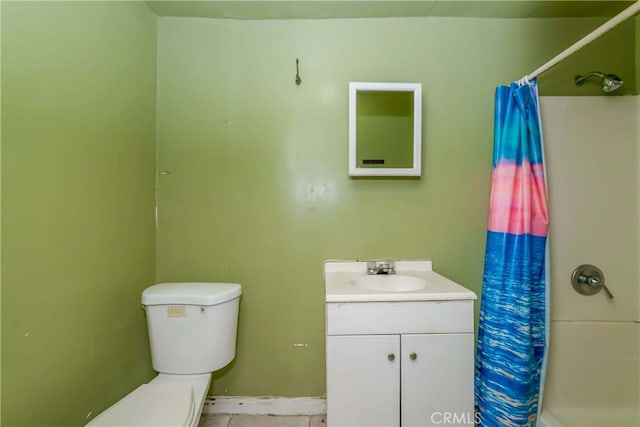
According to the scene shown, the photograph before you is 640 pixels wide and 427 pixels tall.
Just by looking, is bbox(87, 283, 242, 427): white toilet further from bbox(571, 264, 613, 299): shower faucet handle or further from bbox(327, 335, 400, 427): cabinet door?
bbox(571, 264, 613, 299): shower faucet handle

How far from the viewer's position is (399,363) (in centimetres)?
96

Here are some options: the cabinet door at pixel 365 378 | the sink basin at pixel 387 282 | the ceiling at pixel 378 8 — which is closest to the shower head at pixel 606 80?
the ceiling at pixel 378 8

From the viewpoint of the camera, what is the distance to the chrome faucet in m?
1.32

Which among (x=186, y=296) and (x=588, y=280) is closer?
(x=186, y=296)

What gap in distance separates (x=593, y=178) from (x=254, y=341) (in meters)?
1.93

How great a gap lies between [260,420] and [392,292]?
1.02 m

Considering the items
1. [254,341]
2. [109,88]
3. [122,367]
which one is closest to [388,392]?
[254,341]

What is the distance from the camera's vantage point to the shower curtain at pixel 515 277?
3.40ft

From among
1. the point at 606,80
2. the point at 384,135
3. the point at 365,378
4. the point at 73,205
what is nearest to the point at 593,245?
the point at 606,80

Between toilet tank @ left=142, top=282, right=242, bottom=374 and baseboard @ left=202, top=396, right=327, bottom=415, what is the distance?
363 millimetres

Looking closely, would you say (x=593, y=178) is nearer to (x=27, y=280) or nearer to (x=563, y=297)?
(x=563, y=297)

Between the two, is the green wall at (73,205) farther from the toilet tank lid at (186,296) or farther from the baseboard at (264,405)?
the baseboard at (264,405)

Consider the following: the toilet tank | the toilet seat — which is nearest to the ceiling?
the toilet tank

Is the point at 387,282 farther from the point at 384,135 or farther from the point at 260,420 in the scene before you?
the point at 260,420
